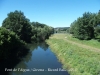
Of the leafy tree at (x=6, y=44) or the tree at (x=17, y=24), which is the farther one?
the tree at (x=17, y=24)

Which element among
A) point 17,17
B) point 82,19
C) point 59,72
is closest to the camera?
point 59,72

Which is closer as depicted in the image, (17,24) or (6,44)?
(6,44)

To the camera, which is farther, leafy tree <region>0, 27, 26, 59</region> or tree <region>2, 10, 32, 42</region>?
tree <region>2, 10, 32, 42</region>

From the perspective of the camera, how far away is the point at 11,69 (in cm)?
2472

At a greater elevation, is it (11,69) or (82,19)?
(82,19)

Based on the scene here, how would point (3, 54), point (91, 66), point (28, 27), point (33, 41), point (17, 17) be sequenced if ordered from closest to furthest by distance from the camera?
point (91, 66) → point (3, 54) → point (17, 17) → point (28, 27) → point (33, 41)

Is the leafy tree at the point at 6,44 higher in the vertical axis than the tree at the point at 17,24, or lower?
lower

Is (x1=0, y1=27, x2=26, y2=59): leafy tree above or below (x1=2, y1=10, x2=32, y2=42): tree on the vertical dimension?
below

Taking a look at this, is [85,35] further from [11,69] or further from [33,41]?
[11,69]

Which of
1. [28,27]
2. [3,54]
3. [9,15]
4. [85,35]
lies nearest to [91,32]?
[85,35]

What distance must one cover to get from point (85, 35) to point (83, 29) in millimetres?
2614

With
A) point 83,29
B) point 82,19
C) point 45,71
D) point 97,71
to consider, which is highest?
point 82,19

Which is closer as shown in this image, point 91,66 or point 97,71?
point 97,71

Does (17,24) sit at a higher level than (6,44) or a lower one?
higher
